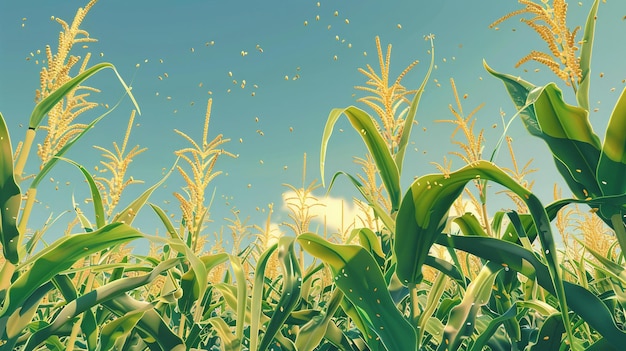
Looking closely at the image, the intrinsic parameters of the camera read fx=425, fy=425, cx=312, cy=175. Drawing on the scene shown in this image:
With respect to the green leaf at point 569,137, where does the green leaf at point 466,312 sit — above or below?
below

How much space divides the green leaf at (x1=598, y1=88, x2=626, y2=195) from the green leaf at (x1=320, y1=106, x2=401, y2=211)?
0.42m

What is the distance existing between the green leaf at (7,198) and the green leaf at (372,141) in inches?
27.1

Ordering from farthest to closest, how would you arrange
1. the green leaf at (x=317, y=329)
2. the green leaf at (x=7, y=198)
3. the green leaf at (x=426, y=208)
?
1. the green leaf at (x=317, y=329)
2. the green leaf at (x=7, y=198)
3. the green leaf at (x=426, y=208)

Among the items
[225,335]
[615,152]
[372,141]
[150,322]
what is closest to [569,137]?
[615,152]

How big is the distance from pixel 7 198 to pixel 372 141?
83cm

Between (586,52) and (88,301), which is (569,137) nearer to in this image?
(586,52)

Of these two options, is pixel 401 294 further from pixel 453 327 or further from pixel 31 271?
pixel 31 271

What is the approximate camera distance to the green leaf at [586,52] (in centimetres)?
103

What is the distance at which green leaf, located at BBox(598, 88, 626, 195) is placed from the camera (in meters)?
0.82

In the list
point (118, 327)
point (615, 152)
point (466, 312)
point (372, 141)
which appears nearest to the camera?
point (615, 152)

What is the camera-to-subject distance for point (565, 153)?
3.07 ft

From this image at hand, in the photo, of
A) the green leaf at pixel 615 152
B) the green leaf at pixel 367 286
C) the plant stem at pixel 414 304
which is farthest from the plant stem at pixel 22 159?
the green leaf at pixel 615 152

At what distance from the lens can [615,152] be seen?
83 cm

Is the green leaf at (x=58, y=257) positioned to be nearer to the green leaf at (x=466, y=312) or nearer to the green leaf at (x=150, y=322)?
the green leaf at (x=150, y=322)
